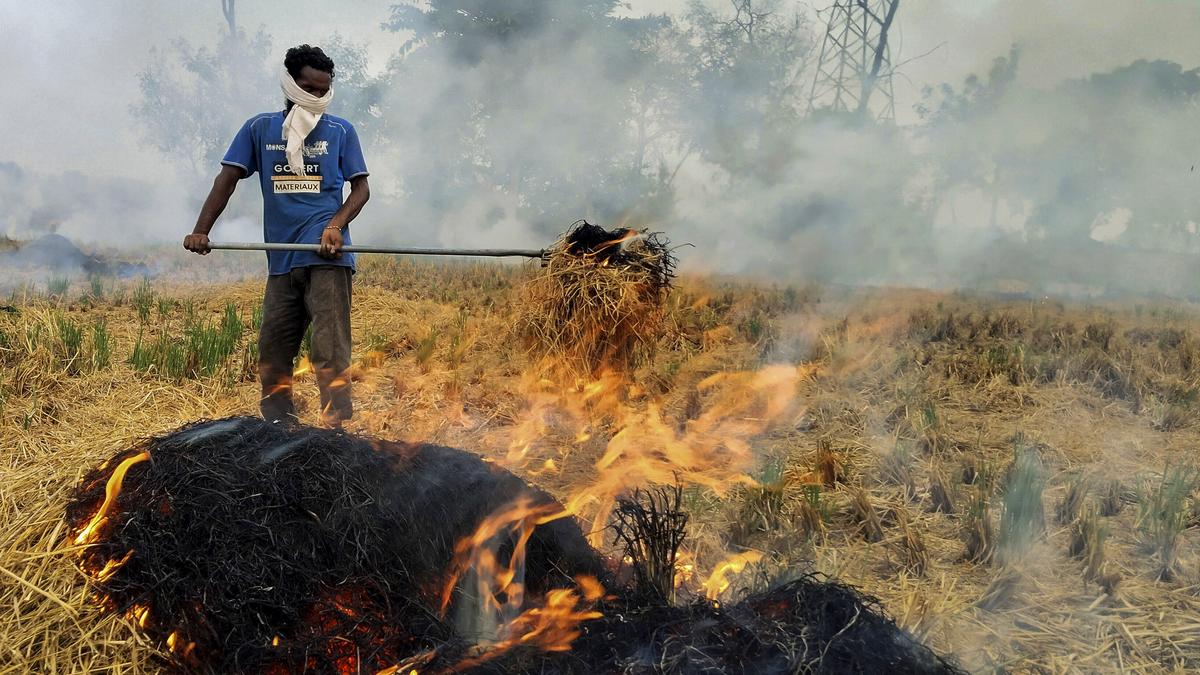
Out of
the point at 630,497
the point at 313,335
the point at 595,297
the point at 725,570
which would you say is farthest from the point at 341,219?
the point at 725,570

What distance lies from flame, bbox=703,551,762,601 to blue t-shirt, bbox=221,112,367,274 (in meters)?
2.39

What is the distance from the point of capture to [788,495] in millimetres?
3650

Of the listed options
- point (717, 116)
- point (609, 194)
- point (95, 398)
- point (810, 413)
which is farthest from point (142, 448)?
point (609, 194)

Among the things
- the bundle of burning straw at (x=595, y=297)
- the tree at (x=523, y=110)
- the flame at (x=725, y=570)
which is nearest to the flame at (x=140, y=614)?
the flame at (x=725, y=570)

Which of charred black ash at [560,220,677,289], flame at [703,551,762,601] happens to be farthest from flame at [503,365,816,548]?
charred black ash at [560,220,677,289]

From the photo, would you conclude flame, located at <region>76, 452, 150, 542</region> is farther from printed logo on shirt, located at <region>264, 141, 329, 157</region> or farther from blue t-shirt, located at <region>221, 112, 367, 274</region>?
printed logo on shirt, located at <region>264, 141, 329, 157</region>

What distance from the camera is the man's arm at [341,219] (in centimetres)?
370

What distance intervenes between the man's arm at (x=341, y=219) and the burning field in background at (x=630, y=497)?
0.99 m

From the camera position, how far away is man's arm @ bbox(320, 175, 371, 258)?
3.70 m

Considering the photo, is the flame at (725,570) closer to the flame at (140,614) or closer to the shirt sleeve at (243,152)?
the flame at (140,614)

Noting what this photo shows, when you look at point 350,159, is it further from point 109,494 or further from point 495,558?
point 495,558

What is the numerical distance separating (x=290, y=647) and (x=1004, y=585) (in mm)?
2405

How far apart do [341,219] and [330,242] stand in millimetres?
178

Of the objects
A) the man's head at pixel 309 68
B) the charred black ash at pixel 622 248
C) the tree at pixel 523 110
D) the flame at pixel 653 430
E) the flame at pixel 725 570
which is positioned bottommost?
the flame at pixel 725 570
